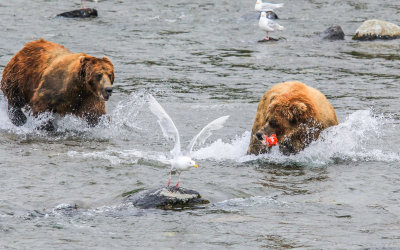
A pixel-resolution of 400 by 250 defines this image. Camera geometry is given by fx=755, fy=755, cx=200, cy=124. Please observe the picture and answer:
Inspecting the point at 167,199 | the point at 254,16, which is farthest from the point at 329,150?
the point at 254,16

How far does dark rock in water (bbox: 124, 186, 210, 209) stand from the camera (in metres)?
7.19

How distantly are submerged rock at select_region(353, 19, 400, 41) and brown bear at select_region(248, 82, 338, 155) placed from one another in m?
11.0

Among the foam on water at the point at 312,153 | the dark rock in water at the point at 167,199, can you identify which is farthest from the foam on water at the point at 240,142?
the dark rock in water at the point at 167,199

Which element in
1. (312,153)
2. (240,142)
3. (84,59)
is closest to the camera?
(312,153)

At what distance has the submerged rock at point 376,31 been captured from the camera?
20172 mm

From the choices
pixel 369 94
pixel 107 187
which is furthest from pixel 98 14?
pixel 107 187

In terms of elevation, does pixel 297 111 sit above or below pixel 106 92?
above

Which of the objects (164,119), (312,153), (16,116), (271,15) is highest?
(164,119)

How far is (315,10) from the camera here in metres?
24.5

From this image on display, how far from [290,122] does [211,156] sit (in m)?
1.18

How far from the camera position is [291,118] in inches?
361

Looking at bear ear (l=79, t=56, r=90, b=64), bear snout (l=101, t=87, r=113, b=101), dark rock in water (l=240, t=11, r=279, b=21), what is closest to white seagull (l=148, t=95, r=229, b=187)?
bear snout (l=101, t=87, r=113, b=101)

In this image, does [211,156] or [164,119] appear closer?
[164,119]

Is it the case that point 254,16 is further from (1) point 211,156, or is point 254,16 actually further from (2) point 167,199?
(2) point 167,199
